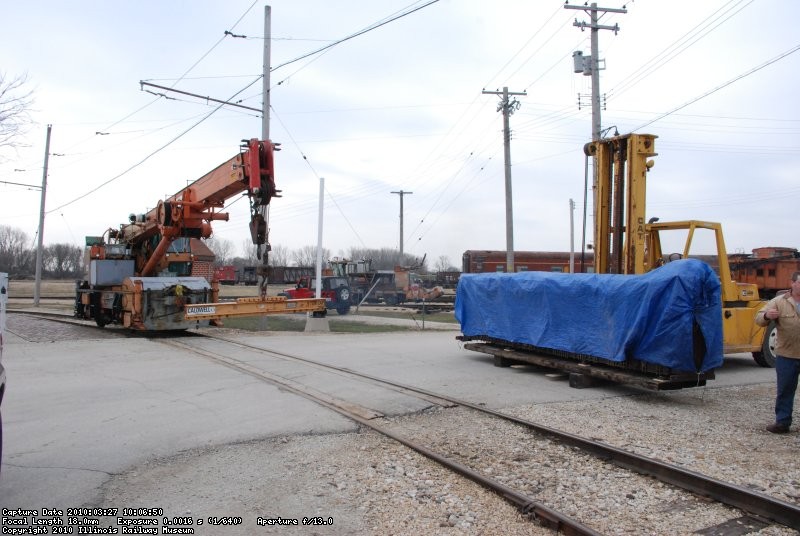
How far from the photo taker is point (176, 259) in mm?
17734

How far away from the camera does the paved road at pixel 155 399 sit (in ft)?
17.8

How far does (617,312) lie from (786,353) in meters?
2.42

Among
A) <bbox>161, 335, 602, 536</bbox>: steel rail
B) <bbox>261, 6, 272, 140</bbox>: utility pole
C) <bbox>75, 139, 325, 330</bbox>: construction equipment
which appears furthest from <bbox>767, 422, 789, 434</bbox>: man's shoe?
<bbox>261, 6, 272, 140</bbox>: utility pole

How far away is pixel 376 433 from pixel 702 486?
10.5 ft

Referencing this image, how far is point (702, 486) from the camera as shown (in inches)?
193

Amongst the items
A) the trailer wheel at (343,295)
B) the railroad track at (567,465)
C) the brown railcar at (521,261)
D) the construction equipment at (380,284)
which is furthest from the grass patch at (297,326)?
the brown railcar at (521,261)

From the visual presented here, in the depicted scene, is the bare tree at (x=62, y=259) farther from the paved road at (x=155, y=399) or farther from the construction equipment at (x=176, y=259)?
the paved road at (x=155, y=399)

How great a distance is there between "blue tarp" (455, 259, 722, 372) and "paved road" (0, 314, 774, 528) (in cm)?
77

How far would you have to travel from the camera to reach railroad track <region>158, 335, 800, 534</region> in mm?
4352

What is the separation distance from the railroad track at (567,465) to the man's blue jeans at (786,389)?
7.64 ft

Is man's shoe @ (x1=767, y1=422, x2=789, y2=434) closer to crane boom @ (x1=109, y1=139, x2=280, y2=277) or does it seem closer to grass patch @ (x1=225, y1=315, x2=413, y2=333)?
crane boom @ (x1=109, y1=139, x2=280, y2=277)

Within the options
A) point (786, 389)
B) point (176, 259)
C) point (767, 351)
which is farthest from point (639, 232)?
point (176, 259)

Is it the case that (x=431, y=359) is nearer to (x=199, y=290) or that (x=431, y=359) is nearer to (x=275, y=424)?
(x=275, y=424)

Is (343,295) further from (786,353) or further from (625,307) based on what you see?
(786,353)
